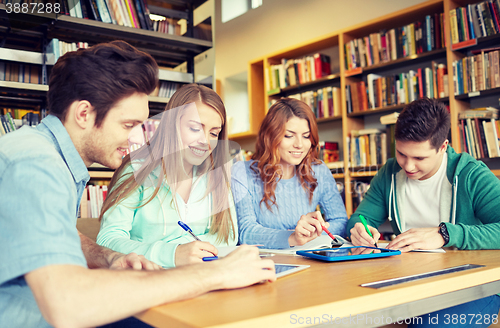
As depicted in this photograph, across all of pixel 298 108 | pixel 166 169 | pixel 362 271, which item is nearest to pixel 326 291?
pixel 362 271

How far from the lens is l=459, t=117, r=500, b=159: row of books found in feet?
9.01

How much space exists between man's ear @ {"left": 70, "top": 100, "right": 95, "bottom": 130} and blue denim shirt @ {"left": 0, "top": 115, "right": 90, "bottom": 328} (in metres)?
0.14

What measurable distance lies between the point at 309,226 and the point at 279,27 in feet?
12.3

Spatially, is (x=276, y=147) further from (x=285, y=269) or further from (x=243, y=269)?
(x=243, y=269)

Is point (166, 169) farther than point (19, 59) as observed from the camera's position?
No

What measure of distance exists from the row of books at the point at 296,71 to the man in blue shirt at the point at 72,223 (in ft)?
10.7

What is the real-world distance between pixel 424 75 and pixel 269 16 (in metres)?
2.20

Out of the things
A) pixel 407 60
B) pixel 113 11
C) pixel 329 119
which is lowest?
pixel 329 119

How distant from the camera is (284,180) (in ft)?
5.99

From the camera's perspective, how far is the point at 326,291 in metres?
0.65

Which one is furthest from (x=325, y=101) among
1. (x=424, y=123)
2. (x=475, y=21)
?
(x=424, y=123)

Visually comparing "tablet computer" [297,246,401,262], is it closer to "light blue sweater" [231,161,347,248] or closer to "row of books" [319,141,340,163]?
"light blue sweater" [231,161,347,248]

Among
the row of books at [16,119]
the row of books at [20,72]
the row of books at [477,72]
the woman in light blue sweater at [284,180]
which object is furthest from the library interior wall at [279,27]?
the woman in light blue sweater at [284,180]

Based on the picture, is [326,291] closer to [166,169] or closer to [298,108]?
[166,169]
